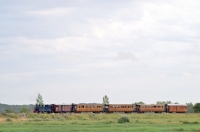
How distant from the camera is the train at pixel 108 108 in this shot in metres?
101

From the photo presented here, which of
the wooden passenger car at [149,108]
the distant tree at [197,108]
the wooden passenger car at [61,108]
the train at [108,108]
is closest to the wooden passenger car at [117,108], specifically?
the train at [108,108]

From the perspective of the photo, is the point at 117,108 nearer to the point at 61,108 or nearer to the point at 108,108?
the point at 108,108

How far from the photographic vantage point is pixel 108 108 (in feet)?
338

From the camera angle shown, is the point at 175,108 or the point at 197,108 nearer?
the point at 175,108

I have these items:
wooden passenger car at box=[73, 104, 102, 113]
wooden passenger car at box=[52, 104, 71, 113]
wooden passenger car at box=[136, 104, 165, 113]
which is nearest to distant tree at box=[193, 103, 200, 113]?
wooden passenger car at box=[136, 104, 165, 113]

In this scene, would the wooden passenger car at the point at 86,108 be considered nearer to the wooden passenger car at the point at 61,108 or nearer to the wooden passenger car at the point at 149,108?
A: the wooden passenger car at the point at 61,108

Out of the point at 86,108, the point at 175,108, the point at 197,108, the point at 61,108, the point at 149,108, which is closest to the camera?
the point at 86,108

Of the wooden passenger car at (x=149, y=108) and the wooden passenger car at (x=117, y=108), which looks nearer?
the wooden passenger car at (x=117, y=108)

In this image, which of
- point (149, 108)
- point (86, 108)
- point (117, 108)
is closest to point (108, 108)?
point (117, 108)

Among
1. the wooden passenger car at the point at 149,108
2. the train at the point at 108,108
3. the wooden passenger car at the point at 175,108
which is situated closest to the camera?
the train at the point at 108,108

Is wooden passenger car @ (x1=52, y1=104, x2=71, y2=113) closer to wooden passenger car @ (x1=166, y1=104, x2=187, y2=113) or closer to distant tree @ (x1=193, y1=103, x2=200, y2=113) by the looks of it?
wooden passenger car @ (x1=166, y1=104, x2=187, y2=113)

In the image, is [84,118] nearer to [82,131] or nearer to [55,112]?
[55,112]

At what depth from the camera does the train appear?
101 meters

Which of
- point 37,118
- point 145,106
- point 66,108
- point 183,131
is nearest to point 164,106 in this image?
point 145,106
